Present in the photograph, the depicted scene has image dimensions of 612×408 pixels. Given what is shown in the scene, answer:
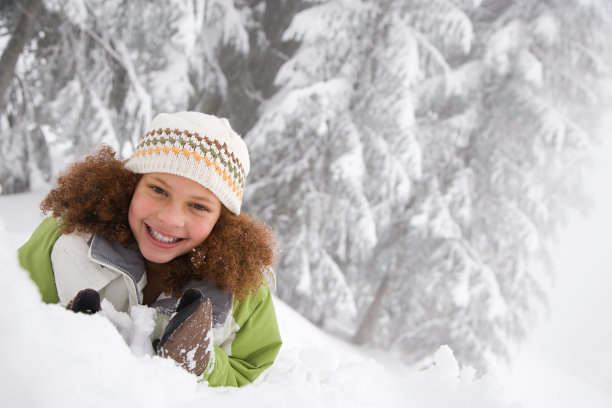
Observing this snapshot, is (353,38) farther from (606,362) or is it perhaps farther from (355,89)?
(606,362)

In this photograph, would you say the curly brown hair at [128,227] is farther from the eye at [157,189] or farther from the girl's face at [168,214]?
the eye at [157,189]

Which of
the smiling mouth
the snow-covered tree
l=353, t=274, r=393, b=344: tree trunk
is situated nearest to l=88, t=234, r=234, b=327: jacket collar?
the smiling mouth

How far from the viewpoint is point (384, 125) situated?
20.6 ft

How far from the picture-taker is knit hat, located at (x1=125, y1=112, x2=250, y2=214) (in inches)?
51.3

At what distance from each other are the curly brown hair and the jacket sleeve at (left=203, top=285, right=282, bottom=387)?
0.29 feet

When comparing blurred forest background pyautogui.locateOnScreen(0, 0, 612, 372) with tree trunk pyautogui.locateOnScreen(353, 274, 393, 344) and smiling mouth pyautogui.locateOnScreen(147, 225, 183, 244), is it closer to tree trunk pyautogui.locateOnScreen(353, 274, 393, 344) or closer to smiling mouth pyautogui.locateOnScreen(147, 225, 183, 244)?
tree trunk pyautogui.locateOnScreen(353, 274, 393, 344)

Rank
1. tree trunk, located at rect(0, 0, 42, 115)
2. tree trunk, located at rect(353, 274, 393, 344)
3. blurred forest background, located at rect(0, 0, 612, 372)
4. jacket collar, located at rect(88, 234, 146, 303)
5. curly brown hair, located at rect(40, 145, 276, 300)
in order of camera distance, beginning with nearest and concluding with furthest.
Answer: jacket collar, located at rect(88, 234, 146, 303)
curly brown hair, located at rect(40, 145, 276, 300)
tree trunk, located at rect(0, 0, 42, 115)
blurred forest background, located at rect(0, 0, 612, 372)
tree trunk, located at rect(353, 274, 393, 344)

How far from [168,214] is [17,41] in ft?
12.5

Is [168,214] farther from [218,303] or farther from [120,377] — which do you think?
[120,377]

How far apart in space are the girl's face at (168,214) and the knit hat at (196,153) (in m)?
0.04

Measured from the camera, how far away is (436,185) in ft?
23.0

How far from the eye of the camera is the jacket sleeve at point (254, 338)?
4.83 feet

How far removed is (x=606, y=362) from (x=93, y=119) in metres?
20.6

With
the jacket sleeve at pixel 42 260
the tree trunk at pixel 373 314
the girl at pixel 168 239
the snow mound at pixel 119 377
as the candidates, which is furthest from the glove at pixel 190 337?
the tree trunk at pixel 373 314
